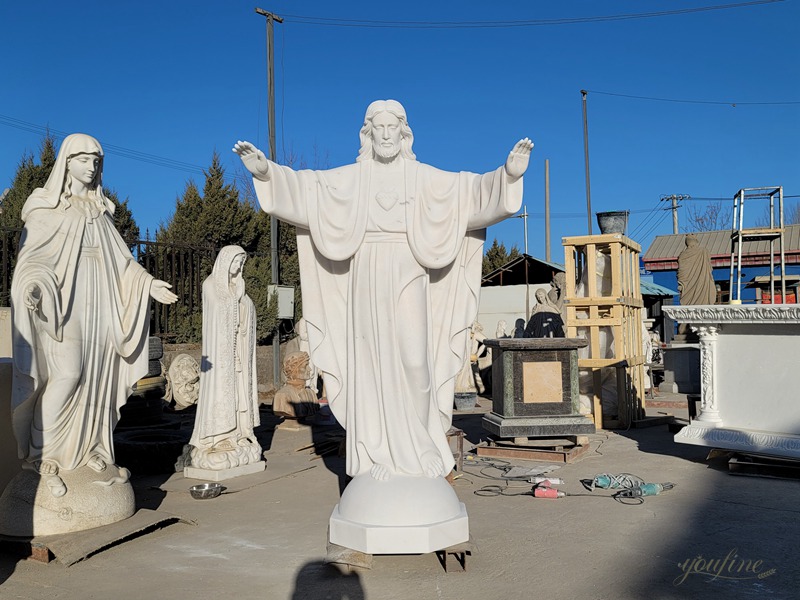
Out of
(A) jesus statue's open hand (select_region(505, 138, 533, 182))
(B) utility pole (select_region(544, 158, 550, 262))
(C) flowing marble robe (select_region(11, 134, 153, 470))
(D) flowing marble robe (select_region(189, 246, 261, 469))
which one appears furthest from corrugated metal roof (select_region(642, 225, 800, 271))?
(C) flowing marble robe (select_region(11, 134, 153, 470))

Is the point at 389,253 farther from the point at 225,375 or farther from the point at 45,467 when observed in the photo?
the point at 225,375

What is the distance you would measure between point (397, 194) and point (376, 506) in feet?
6.25

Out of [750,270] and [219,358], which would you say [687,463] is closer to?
[219,358]

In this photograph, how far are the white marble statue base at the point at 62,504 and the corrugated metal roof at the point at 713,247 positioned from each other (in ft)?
89.1

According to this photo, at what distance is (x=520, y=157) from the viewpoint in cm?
414

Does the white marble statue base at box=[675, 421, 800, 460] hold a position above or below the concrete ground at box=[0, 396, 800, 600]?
above

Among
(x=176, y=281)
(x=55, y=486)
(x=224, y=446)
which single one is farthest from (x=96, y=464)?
(x=176, y=281)

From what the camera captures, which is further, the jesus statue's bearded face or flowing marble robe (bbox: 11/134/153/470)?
flowing marble robe (bbox: 11/134/153/470)

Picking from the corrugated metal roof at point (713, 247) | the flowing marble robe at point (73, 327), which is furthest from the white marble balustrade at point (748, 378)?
the corrugated metal roof at point (713, 247)

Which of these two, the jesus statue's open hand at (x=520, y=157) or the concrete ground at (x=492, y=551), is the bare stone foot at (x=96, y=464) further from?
the jesus statue's open hand at (x=520, y=157)

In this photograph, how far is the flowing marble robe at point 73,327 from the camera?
4.75 meters

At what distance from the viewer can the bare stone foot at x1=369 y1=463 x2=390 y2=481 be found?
4343mm

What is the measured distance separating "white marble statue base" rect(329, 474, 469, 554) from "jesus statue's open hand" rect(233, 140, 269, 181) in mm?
1966

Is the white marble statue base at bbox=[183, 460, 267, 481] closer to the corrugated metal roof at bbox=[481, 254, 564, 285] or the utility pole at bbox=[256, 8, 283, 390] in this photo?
the utility pole at bbox=[256, 8, 283, 390]
